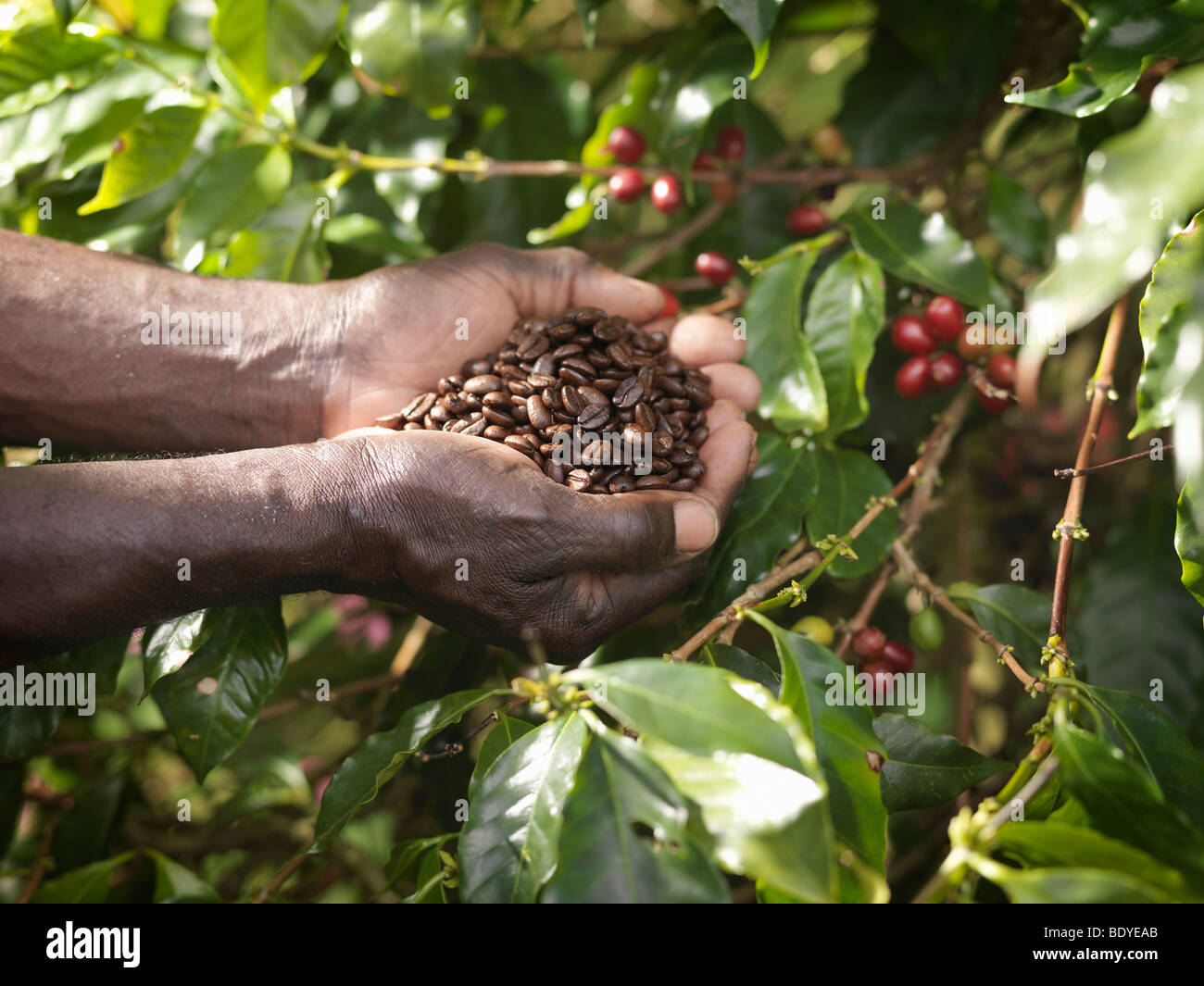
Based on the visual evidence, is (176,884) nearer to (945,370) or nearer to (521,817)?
(521,817)

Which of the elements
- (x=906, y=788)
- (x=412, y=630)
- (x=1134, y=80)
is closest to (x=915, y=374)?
(x=1134, y=80)

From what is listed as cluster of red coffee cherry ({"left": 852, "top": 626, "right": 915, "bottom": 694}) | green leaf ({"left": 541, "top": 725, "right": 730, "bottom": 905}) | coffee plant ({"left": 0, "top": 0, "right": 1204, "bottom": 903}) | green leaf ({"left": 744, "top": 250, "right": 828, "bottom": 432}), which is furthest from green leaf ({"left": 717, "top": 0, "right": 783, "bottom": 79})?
green leaf ({"left": 541, "top": 725, "right": 730, "bottom": 905})

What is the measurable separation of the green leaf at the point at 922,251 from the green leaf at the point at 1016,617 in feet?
1.56

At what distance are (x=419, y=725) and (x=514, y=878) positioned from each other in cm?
29

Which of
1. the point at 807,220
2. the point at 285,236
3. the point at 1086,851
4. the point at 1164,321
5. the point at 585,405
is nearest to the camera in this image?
the point at 1086,851

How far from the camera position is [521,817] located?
0.97 metres

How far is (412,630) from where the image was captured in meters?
2.01

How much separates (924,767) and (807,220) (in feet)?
3.66

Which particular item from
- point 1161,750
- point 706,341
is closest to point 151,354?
point 706,341

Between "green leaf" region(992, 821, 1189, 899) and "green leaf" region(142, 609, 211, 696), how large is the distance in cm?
111

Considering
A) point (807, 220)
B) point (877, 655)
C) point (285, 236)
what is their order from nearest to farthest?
point (877, 655) → point (285, 236) → point (807, 220)

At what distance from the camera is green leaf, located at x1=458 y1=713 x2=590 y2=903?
0.93 m

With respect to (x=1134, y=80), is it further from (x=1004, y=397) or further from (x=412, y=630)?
(x=412, y=630)

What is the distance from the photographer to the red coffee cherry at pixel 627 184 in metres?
1.65
